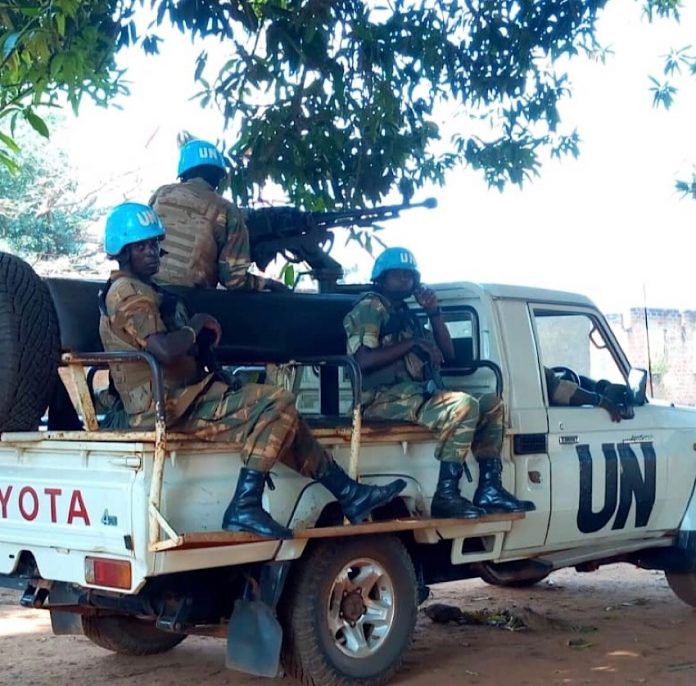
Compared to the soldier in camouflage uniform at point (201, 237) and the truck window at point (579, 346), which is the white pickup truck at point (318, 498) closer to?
the truck window at point (579, 346)

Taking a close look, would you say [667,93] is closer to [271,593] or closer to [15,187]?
[271,593]

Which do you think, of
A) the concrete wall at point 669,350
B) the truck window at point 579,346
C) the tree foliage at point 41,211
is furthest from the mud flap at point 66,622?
the concrete wall at point 669,350

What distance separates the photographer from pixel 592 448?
587cm

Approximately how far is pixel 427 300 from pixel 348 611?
1.58m

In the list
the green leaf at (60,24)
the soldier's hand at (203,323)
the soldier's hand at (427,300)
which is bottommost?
the soldier's hand at (203,323)

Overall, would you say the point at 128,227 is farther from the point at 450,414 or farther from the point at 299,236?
the point at 299,236

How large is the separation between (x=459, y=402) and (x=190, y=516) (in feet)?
4.90

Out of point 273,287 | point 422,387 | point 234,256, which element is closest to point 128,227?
point 234,256

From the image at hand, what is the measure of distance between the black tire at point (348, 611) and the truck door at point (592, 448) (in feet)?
3.56

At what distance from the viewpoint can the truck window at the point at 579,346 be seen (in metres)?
6.00

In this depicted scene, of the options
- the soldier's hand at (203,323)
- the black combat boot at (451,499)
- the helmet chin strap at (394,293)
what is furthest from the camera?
the helmet chin strap at (394,293)

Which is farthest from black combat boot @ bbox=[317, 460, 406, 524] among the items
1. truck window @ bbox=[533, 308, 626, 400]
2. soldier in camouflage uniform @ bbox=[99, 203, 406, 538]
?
truck window @ bbox=[533, 308, 626, 400]

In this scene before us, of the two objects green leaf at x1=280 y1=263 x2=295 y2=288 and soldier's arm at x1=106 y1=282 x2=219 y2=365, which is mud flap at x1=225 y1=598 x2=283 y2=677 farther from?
green leaf at x1=280 y1=263 x2=295 y2=288

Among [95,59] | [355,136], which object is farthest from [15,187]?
[95,59]
